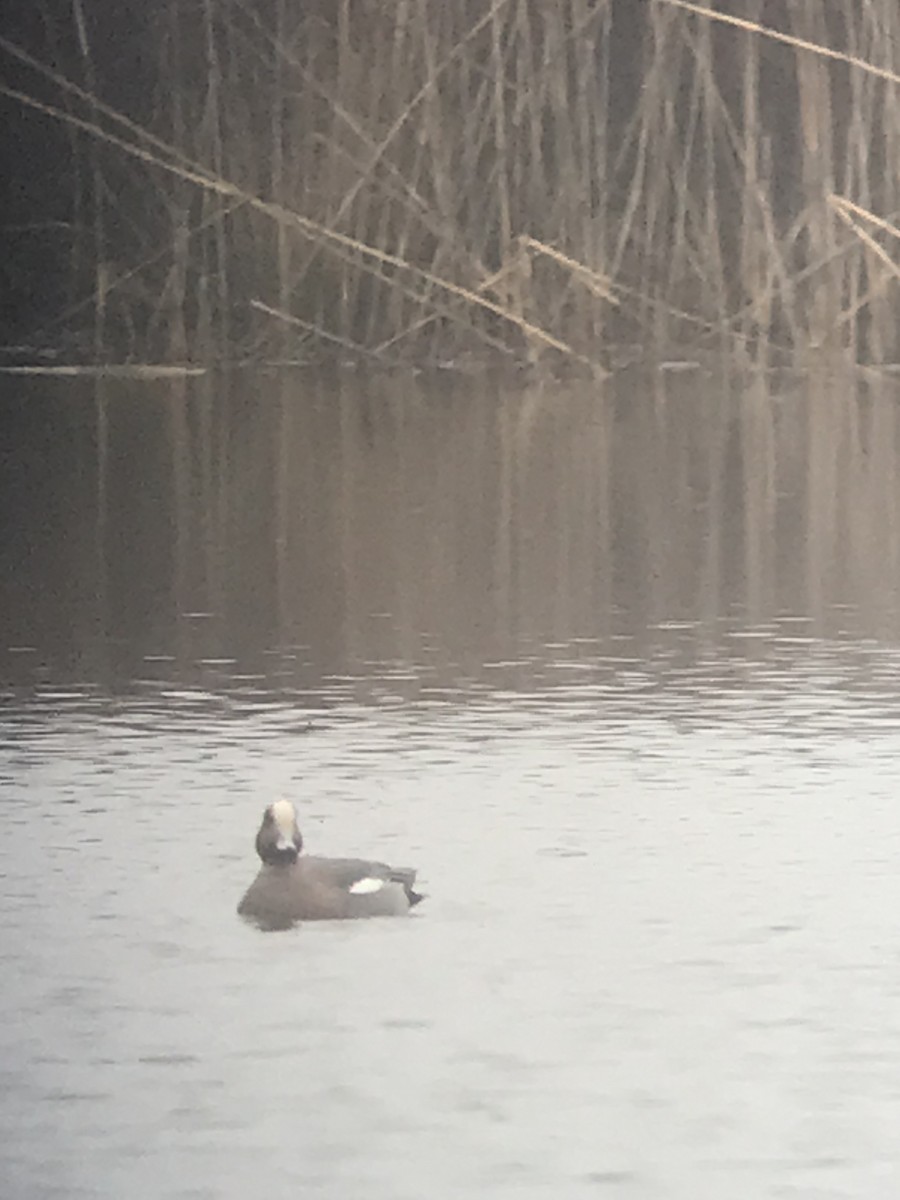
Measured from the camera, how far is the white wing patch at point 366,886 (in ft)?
3.75

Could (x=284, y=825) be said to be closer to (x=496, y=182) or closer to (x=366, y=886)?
(x=366, y=886)

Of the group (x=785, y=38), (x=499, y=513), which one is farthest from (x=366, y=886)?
(x=785, y=38)

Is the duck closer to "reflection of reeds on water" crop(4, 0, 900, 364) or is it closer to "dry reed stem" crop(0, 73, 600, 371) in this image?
"reflection of reeds on water" crop(4, 0, 900, 364)

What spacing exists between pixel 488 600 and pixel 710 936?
745 millimetres

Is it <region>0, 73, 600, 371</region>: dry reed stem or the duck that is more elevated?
<region>0, 73, 600, 371</region>: dry reed stem

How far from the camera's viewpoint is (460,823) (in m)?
1.28

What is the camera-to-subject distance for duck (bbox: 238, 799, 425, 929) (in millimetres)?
1130

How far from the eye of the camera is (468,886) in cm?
119

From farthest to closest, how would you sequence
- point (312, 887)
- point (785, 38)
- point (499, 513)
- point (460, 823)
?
point (785, 38) < point (499, 513) < point (460, 823) < point (312, 887)

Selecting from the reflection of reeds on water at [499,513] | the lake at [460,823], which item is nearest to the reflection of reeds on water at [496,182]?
the reflection of reeds on water at [499,513]

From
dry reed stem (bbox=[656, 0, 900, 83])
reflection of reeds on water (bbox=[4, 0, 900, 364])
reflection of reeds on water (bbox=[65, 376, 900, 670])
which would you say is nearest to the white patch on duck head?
reflection of reeds on water (bbox=[65, 376, 900, 670])

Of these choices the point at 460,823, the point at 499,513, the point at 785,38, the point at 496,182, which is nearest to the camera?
the point at 460,823

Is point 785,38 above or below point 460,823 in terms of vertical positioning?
above

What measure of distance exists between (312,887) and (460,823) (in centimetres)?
17
